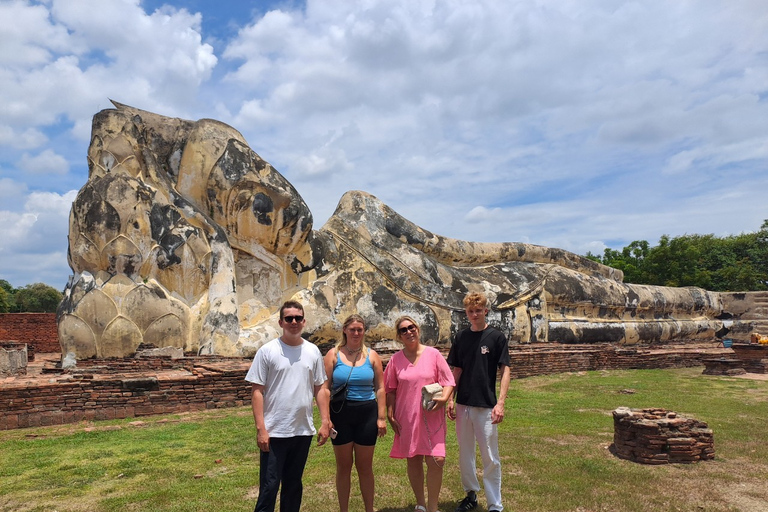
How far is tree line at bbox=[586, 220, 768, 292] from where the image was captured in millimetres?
29953

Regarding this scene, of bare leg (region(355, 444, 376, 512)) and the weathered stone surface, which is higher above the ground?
the weathered stone surface

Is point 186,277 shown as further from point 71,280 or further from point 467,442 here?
point 467,442

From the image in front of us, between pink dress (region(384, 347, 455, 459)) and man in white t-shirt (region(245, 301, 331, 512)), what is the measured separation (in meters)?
0.53

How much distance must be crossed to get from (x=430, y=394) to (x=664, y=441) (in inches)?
98.4

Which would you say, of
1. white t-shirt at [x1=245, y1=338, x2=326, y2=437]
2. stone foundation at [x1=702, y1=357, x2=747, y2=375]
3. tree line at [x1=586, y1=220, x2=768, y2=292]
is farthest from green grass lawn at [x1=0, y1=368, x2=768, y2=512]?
tree line at [x1=586, y1=220, x2=768, y2=292]

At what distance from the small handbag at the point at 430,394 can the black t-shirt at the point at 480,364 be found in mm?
369

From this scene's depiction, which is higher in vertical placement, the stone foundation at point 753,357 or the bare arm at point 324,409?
the bare arm at point 324,409

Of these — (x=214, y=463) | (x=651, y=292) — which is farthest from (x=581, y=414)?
(x=651, y=292)

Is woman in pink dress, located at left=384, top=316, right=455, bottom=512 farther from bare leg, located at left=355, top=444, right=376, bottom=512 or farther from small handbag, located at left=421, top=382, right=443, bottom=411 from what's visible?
bare leg, located at left=355, top=444, right=376, bottom=512

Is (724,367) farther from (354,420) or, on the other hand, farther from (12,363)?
(12,363)

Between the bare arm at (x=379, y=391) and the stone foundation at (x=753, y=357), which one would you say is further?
the stone foundation at (x=753, y=357)

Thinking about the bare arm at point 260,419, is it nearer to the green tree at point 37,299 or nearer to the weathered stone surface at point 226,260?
the weathered stone surface at point 226,260

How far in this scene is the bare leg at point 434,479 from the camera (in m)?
3.70

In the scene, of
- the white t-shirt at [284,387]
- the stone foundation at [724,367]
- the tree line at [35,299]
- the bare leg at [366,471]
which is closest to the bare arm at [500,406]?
the bare leg at [366,471]
